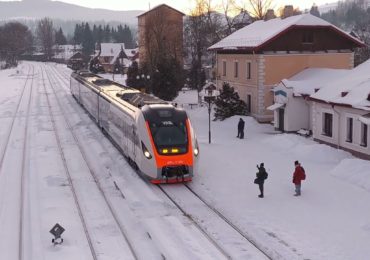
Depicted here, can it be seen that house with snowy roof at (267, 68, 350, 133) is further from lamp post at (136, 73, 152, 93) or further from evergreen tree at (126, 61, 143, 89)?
evergreen tree at (126, 61, 143, 89)

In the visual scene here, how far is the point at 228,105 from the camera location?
3888cm

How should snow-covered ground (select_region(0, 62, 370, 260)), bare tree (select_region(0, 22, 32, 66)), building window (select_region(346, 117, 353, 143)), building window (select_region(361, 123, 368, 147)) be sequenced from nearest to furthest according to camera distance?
snow-covered ground (select_region(0, 62, 370, 260))
building window (select_region(361, 123, 368, 147))
building window (select_region(346, 117, 353, 143))
bare tree (select_region(0, 22, 32, 66))

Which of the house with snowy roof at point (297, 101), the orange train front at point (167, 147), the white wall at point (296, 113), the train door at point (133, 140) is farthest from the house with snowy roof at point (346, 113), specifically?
the train door at point (133, 140)

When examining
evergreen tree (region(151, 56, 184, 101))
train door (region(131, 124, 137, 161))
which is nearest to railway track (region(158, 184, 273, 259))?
train door (region(131, 124, 137, 161))

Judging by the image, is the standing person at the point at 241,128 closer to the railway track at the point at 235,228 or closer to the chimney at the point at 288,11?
the railway track at the point at 235,228

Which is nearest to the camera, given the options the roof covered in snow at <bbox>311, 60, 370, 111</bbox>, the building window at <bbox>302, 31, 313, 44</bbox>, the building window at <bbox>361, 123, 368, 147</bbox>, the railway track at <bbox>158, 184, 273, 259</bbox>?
the railway track at <bbox>158, 184, 273, 259</bbox>

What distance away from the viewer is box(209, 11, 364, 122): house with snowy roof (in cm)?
3750

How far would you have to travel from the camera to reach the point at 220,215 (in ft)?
55.7

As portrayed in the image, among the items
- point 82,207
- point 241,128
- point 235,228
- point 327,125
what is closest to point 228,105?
point 241,128

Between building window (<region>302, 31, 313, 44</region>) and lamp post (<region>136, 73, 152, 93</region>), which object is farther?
lamp post (<region>136, 73, 152, 93</region>)

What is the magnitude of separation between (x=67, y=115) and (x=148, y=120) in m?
24.7

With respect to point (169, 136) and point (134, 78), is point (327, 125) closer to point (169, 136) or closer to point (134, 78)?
point (169, 136)

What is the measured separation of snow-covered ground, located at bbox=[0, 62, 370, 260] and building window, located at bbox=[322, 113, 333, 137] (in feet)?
3.50

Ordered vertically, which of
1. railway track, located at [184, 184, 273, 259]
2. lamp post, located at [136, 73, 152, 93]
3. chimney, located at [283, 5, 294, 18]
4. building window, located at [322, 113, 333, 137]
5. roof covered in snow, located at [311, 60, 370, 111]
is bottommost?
railway track, located at [184, 184, 273, 259]
